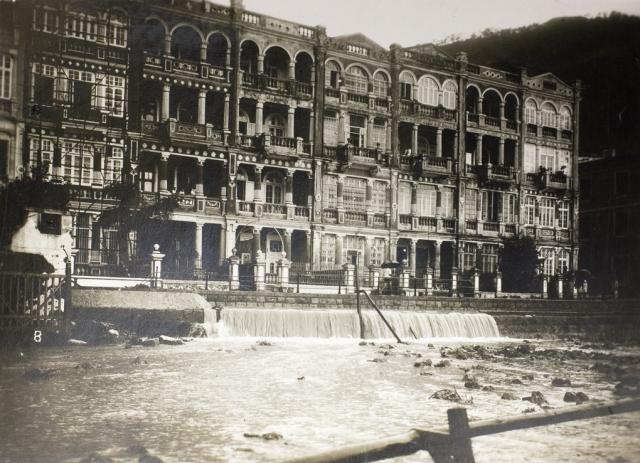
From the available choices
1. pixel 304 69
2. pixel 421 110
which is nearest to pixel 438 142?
pixel 421 110

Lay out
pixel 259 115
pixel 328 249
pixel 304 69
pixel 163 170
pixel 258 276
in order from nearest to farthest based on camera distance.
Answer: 1. pixel 258 276
2. pixel 163 170
3. pixel 259 115
4. pixel 328 249
5. pixel 304 69

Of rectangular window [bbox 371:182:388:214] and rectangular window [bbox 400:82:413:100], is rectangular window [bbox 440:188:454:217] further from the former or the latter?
rectangular window [bbox 400:82:413:100]

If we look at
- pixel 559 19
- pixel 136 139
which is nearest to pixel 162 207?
pixel 136 139

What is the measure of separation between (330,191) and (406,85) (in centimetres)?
522

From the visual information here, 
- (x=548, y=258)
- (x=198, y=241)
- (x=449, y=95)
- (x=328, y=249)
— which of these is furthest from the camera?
(x=548, y=258)

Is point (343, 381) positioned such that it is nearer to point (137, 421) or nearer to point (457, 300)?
point (137, 421)

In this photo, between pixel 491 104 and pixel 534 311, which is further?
pixel 491 104

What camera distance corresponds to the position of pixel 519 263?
25.8 m

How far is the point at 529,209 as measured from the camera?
2967cm

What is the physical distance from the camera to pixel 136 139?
20.7 m

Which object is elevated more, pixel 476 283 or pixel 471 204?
pixel 471 204

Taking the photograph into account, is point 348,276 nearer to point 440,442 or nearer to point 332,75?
point 332,75

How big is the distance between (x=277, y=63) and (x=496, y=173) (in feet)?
33.6

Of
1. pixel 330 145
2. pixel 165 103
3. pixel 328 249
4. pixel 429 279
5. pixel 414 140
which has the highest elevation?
pixel 165 103
